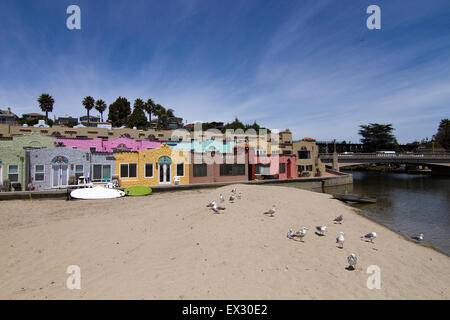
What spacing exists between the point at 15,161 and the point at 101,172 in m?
7.43

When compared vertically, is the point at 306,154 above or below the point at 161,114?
below

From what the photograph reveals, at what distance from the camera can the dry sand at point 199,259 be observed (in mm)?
6062

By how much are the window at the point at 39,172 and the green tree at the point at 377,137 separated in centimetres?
10778

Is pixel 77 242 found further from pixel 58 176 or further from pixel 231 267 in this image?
pixel 58 176

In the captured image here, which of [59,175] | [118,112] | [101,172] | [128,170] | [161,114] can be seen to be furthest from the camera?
[161,114]

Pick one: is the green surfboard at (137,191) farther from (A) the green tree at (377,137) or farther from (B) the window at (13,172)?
(A) the green tree at (377,137)

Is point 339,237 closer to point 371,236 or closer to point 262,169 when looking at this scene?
point 371,236

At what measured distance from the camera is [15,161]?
2172cm

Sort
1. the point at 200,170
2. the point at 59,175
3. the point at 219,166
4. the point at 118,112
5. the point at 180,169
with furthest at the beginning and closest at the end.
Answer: the point at 118,112 → the point at 219,166 → the point at 200,170 → the point at 180,169 → the point at 59,175

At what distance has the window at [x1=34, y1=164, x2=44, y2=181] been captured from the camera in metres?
22.2

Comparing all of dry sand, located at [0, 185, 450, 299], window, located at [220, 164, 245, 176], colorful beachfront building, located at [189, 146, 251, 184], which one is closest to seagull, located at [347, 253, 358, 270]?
dry sand, located at [0, 185, 450, 299]

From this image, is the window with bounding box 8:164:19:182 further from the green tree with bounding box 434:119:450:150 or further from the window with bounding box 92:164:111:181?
the green tree with bounding box 434:119:450:150

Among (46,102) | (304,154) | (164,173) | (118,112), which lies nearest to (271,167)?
(164,173)
